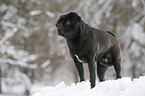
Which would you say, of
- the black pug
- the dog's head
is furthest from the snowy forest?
the dog's head

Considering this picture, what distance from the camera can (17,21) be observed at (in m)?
12.0

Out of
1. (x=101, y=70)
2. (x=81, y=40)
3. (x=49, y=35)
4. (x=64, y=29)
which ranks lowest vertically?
(x=101, y=70)

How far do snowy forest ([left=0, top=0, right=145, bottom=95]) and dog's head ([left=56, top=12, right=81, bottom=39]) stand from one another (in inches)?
278

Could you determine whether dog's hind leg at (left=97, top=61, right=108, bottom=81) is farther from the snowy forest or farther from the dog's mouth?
the snowy forest

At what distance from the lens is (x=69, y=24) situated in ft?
7.19

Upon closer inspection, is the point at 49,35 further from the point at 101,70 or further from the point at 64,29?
the point at 64,29

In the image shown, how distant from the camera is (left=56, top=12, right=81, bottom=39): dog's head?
2182mm

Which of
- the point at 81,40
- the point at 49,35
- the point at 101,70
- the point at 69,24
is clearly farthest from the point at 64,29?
the point at 49,35

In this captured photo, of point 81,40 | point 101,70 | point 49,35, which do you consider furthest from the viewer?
point 49,35

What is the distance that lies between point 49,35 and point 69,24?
362 inches

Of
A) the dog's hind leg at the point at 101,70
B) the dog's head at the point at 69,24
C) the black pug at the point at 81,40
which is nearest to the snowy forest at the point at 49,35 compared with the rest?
the dog's hind leg at the point at 101,70

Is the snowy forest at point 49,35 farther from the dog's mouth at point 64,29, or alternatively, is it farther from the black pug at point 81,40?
the dog's mouth at point 64,29

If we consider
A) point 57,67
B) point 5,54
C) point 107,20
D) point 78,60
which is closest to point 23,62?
point 5,54

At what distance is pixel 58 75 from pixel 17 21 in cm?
625
